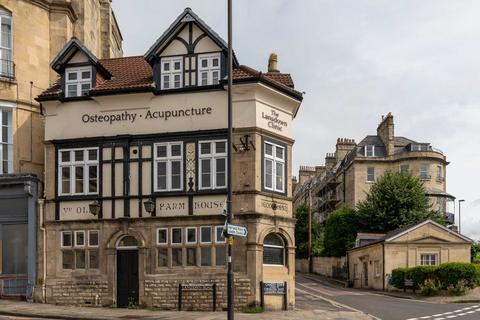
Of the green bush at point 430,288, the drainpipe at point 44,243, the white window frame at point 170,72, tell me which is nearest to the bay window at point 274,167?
the white window frame at point 170,72

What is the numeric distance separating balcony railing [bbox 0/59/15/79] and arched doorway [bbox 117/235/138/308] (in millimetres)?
9044

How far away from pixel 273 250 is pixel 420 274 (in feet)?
60.5

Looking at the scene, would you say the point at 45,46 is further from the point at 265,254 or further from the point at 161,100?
the point at 265,254

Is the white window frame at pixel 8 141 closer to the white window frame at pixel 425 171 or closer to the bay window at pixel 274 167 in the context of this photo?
the bay window at pixel 274 167

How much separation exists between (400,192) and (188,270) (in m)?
37.8

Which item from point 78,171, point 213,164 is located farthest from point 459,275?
point 78,171

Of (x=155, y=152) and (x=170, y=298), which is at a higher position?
(x=155, y=152)

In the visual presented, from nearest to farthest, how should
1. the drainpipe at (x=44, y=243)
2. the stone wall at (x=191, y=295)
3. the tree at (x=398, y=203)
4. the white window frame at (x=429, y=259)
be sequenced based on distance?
the stone wall at (x=191, y=295), the drainpipe at (x=44, y=243), the white window frame at (x=429, y=259), the tree at (x=398, y=203)

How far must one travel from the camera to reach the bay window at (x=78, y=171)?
27.6m

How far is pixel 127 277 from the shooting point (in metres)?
26.9

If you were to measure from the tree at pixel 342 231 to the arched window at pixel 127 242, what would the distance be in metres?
40.9

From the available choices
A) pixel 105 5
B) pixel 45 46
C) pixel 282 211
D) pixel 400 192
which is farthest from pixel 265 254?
pixel 400 192

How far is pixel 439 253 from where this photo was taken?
46688 millimetres

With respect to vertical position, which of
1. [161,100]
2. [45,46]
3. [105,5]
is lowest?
[161,100]
